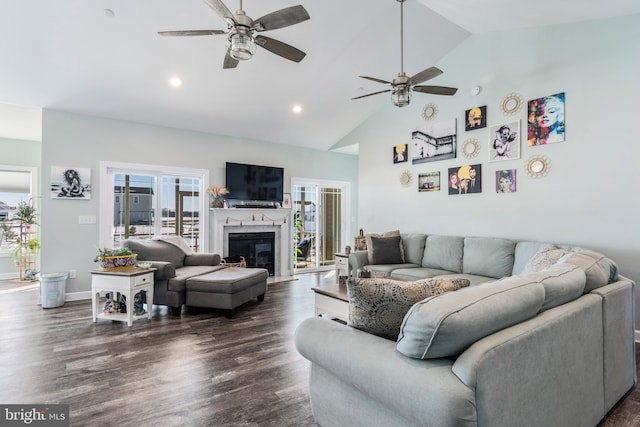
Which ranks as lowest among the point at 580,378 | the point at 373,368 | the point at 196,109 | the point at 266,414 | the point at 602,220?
the point at 266,414

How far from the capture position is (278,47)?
2.80 metres

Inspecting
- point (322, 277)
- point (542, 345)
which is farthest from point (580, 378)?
point (322, 277)

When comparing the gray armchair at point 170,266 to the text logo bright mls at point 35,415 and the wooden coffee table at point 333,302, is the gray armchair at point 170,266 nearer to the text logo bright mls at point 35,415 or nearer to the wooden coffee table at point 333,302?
the wooden coffee table at point 333,302

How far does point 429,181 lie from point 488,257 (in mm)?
1618

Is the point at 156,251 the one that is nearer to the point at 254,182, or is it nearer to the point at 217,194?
the point at 217,194

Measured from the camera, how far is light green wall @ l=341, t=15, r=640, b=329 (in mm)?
3330

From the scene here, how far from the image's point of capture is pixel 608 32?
136 inches

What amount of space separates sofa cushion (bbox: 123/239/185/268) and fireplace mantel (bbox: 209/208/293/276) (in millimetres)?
1011

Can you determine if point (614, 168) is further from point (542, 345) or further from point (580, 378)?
point (542, 345)

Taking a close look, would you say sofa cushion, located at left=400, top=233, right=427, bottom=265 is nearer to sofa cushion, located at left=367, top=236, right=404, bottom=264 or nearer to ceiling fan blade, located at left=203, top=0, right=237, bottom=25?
sofa cushion, located at left=367, top=236, right=404, bottom=264

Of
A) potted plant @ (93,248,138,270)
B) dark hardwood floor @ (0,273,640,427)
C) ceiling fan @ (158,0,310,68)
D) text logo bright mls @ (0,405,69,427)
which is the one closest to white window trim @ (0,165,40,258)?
dark hardwood floor @ (0,273,640,427)

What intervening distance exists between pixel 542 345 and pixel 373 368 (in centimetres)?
74

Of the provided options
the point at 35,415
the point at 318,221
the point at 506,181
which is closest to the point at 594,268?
the point at 506,181

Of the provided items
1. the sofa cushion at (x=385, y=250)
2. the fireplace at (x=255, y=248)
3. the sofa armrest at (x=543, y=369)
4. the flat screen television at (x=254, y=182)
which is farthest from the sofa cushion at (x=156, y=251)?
the sofa armrest at (x=543, y=369)
